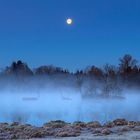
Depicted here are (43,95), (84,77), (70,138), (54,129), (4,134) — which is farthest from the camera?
(43,95)

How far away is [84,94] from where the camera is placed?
118438mm

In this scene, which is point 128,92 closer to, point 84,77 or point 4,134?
point 84,77

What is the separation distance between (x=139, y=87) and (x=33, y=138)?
4389 inches

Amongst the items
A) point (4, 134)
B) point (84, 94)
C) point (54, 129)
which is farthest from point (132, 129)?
point (84, 94)

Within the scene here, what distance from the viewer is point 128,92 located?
128375 mm

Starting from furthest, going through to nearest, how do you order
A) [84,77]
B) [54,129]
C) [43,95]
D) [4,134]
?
[43,95] < [84,77] < [54,129] < [4,134]

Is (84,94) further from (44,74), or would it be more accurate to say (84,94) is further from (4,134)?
(4,134)

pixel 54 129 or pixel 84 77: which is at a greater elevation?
pixel 84 77

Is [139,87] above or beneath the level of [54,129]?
above

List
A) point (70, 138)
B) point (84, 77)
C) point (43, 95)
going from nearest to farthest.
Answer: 1. point (70, 138)
2. point (84, 77)
3. point (43, 95)

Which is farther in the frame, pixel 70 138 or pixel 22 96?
pixel 22 96


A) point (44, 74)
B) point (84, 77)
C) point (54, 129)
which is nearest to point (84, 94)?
point (84, 77)

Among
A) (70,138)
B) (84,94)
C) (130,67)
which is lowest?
(70,138)

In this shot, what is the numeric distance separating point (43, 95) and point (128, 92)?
27.1m
